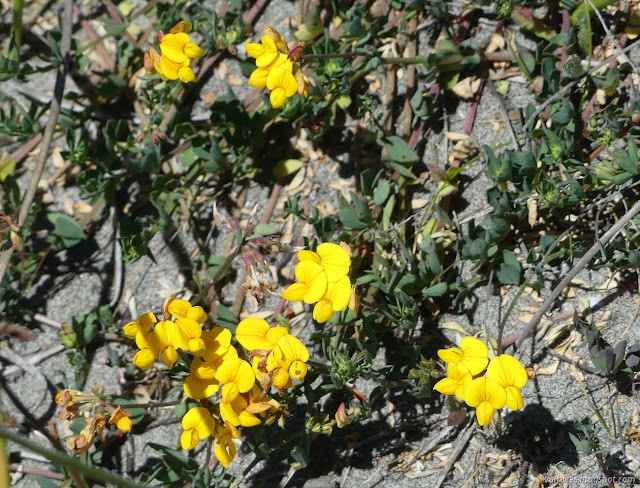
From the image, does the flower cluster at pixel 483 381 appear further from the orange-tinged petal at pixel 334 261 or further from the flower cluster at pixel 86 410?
the flower cluster at pixel 86 410

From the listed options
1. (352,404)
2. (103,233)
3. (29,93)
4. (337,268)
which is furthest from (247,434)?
(29,93)

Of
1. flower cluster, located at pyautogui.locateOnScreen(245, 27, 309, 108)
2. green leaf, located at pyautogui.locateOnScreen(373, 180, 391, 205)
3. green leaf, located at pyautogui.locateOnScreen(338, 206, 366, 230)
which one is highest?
flower cluster, located at pyautogui.locateOnScreen(245, 27, 309, 108)

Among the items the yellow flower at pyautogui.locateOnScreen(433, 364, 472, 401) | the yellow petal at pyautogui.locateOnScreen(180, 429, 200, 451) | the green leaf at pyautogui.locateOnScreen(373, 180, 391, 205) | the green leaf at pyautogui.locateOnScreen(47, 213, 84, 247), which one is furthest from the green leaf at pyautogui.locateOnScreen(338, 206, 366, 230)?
the green leaf at pyautogui.locateOnScreen(47, 213, 84, 247)

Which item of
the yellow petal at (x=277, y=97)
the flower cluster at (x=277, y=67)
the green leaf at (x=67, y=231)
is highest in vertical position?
the green leaf at (x=67, y=231)

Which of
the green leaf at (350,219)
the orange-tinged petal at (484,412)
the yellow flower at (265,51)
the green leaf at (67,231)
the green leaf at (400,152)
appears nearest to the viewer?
the orange-tinged petal at (484,412)

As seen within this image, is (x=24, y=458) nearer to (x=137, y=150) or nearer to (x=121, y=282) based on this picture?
(x=121, y=282)

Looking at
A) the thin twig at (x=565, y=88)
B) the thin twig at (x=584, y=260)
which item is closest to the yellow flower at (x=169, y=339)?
the thin twig at (x=584, y=260)

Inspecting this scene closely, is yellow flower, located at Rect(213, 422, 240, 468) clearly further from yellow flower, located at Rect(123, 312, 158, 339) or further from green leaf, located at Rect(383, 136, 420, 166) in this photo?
green leaf, located at Rect(383, 136, 420, 166)
